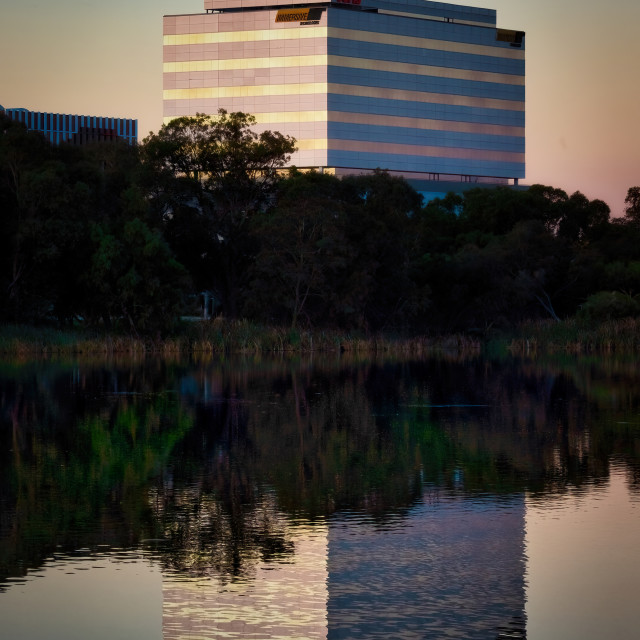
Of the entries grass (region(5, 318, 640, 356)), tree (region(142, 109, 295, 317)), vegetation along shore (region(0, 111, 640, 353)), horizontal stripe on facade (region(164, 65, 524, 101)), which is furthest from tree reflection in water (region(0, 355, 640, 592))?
horizontal stripe on facade (region(164, 65, 524, 101))

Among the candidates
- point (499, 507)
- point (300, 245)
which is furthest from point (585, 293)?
point (499, 507)

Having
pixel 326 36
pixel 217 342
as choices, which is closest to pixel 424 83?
pixel 326 36

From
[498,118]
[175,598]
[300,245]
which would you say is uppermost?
[498,118]

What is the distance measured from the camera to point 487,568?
42.3ft

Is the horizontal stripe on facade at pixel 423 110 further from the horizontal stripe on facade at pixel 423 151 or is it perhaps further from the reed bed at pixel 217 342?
the reed bed at pixel 217 342

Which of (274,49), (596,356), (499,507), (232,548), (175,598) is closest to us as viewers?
(175,598)

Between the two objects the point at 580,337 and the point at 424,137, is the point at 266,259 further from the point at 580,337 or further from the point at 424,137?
the point at 424,137

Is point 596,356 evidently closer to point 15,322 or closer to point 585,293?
point 585,293

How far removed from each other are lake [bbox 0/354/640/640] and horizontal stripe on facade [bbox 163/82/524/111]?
433 feet

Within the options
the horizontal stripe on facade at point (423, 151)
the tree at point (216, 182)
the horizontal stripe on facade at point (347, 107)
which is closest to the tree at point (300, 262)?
the tree at point (216, 182)

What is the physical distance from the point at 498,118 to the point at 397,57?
18.6 meters

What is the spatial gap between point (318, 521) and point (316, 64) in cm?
14968

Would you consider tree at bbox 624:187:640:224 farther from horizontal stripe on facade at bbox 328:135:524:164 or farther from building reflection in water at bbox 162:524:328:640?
building reflection in water at bbox 162:524:328:640

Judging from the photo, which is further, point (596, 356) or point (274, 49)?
point (274, 49)
